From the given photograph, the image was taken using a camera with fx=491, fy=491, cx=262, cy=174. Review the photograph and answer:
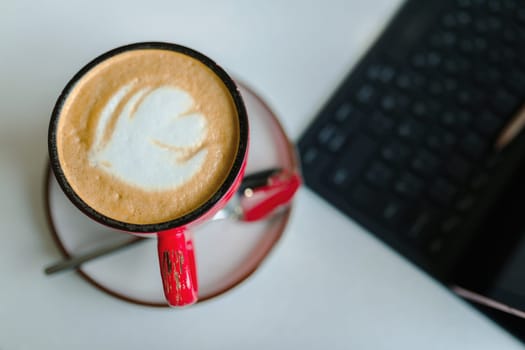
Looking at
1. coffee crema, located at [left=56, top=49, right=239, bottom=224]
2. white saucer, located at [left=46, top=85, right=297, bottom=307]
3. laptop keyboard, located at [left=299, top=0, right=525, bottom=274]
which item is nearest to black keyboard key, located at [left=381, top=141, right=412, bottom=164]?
laptop keyboard, located at [left=299, top=0, right=525, bottom=274]

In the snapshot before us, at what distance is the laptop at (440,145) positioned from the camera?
56 centimetres

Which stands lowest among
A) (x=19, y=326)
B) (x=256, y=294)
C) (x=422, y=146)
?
(x=19, y=326)

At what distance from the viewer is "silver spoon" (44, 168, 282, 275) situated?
0.51 m

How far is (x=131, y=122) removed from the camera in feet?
1.44

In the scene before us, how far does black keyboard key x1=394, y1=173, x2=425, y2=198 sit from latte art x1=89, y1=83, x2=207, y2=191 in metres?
0.25

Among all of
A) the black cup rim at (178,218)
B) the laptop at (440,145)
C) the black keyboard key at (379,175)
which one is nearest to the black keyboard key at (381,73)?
the laptop at (440,145)

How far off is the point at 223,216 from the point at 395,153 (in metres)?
0.21

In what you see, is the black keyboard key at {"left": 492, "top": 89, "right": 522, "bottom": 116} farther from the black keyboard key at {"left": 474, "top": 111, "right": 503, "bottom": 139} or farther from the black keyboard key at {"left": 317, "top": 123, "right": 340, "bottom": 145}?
the black keyboard key at {"left": 317, "top": 123, "right": 340, "bottom": 145}

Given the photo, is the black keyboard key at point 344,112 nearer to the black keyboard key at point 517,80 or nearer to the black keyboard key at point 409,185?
the black keyboard key at point 409,185

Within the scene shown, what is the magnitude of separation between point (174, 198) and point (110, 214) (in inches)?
2.2

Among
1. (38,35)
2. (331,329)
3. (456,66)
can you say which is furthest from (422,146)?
(38,35)

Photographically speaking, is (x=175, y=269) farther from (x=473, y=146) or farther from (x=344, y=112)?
(x=473, y=146)

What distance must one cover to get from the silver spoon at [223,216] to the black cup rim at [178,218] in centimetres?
10

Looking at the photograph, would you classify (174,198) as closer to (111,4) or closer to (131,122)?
(131,122)
